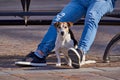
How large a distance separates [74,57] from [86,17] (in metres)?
0.57

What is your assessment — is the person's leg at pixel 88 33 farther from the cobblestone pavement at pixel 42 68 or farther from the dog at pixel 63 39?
the dog at pixel 63 39

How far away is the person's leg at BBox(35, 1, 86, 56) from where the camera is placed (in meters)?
7.36

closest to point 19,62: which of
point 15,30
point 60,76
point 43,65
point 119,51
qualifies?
point 43,65

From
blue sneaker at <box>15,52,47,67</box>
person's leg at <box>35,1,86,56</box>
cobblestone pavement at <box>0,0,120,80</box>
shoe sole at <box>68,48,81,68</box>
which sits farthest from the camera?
person's leg at <box>35,1,86,56</box>

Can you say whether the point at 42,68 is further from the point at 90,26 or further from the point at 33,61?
the point at 90,26

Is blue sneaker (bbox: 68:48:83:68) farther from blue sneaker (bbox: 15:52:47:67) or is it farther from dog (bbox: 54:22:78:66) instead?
blue sneaker (bbox: 15:52:47:67)

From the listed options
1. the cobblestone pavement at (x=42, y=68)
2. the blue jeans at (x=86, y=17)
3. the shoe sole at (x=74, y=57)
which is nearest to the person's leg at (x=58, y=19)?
the blue jeans at (x=86, y=17)

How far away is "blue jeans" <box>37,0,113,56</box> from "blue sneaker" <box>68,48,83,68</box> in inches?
3.8

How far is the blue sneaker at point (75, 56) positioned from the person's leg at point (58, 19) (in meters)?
0.43

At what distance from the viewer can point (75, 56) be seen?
6.95 metres

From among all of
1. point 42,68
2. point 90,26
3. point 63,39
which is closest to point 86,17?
point 90,26

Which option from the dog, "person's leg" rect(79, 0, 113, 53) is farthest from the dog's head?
"person's leg" rect(79, 0, 113, 53)

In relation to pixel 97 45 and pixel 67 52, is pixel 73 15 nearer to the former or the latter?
pixel 67 52

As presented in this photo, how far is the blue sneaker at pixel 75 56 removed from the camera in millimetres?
6930
